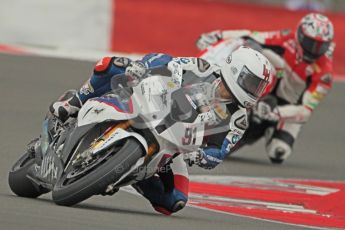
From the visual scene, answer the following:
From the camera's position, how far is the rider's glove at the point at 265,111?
1363 cm

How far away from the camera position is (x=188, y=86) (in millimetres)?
8250

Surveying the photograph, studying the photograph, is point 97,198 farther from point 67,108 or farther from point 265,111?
point 265,111

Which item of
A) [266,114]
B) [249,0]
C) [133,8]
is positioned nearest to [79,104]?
[266,114]

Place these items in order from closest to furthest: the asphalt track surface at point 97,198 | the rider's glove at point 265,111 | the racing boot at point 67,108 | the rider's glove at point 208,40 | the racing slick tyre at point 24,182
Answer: the asphalt track surface at point 97,198 → the racing boot at point 67,108 → the racing slick tyre at point 24,182 → the rider's glove at point 208,40 → the rider's glove at point 265,111

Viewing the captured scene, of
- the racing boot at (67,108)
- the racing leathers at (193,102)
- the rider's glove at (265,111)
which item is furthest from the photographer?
the rider's glove at (265,111)

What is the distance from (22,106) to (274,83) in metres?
3.01

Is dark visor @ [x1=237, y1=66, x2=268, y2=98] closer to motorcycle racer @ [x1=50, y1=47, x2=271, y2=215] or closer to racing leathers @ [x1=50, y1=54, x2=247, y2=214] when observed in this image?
motorcycle racer @ [x1=50, y1=47, x2=271, y2=215]

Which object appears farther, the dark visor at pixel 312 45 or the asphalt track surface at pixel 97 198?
the dark visor at pixel 312 45

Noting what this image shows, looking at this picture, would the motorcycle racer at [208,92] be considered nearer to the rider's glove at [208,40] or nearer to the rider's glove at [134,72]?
the rider's glove at [134,72]

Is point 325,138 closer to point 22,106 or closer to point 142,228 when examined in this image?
point 22,106

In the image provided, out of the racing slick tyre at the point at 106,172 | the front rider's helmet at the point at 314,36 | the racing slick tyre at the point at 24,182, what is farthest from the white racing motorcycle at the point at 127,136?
the front rider's helmet at the point at 314,36

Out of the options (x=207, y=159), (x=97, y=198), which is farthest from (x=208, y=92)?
(x=97, y=198)

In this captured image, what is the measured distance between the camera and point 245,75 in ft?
27.2

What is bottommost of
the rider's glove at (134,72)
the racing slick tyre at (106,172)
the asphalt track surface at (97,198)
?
the asphalt track surface at (97,198)
